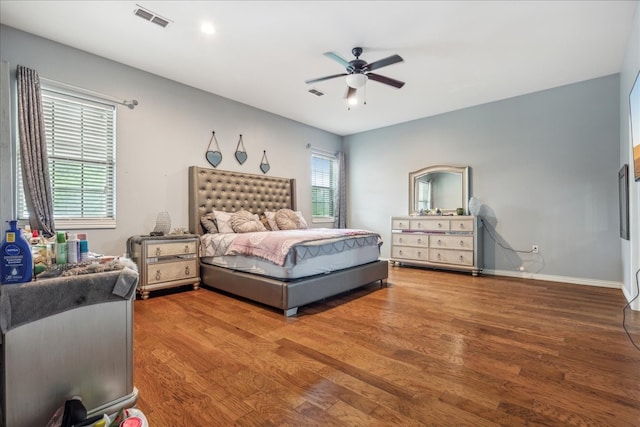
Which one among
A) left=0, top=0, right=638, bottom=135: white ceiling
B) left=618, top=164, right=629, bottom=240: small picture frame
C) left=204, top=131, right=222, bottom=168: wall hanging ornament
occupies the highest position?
left=0, top=0, right=638, bottom=135: white ceiling

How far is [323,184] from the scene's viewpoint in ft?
21.6

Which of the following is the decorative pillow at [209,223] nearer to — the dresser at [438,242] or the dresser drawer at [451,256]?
the dresser at [438,242]

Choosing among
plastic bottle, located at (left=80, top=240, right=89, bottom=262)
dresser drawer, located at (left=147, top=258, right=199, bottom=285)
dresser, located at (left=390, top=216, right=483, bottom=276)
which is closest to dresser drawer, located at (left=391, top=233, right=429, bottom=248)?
dresser, located at (left=390, top=216, right=483, bottom=276)

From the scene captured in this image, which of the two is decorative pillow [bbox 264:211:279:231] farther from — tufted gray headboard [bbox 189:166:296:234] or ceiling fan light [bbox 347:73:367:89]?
ceiling fan light [bbox 347:73:367:89]

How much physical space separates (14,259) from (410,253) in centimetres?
517

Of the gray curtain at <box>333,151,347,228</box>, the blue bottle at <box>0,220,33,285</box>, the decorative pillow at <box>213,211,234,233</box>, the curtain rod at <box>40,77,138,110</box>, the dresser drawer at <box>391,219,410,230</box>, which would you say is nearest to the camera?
the blue bottle at <box>0,220,33,285</box>

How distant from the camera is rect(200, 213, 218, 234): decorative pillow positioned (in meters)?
4.23

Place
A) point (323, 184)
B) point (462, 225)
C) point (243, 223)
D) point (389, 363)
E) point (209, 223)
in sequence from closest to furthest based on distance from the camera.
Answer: point (389, 363) < point (243, 223) < point (209, 223) < point (462, 225) < point (323, 184)

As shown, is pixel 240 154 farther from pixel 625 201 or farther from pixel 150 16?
pixel 625 201

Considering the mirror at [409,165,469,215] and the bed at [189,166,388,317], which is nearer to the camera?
the bed at [189,166,388,317]

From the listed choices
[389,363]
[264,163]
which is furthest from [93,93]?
[389,363]

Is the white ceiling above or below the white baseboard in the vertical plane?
above

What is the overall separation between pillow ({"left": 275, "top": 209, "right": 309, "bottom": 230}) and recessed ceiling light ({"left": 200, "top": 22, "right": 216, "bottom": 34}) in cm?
256

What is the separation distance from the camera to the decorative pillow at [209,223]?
4.23 m
